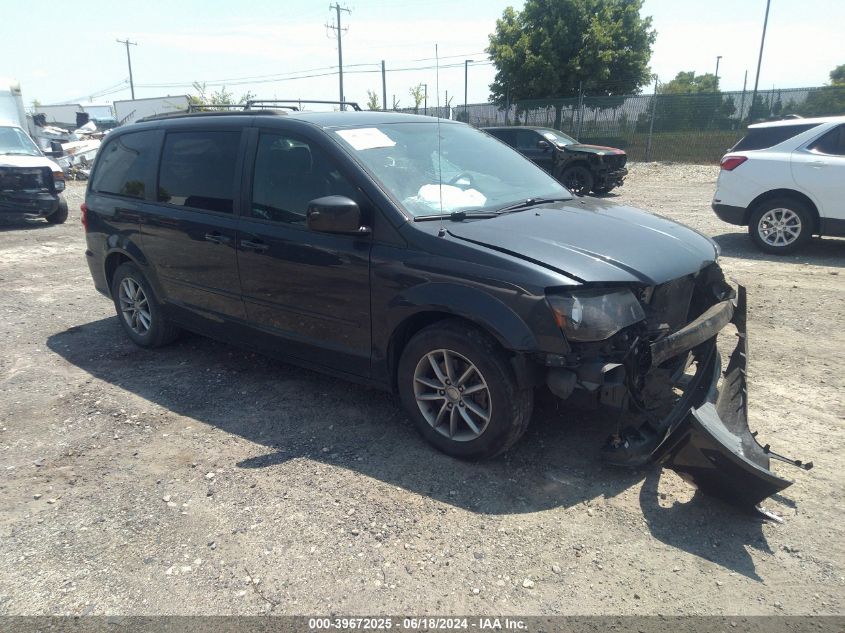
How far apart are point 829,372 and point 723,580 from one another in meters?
2.67

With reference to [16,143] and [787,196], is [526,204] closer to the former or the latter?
[787,196]

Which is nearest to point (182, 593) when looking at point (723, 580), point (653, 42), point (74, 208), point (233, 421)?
point (233, 421)

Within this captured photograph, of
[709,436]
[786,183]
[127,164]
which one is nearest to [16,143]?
[127,164]

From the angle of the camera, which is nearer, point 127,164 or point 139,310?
point 127,164

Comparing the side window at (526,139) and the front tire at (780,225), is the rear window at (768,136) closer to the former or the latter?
the front tire at (780,225)

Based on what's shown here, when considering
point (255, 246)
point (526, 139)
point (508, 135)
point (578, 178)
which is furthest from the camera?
→ point (508, 135)

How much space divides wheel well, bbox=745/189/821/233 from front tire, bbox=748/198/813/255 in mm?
37

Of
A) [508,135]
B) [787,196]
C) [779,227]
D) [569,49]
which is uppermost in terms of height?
[569,49]

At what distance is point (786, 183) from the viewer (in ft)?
26.6

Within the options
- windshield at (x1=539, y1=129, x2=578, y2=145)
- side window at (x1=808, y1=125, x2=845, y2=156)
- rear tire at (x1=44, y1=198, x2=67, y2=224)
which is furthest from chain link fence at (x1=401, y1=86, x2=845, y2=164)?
side window at (x1=808, y1=125, x2=845, y2=156)

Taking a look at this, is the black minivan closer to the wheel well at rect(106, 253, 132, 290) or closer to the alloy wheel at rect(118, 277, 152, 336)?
the alloy wheel at rect(118, 277, 152, 336)

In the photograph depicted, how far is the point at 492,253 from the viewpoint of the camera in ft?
10.5

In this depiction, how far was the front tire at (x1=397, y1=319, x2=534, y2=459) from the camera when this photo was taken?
3.22 metres

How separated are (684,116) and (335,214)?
23604mm
